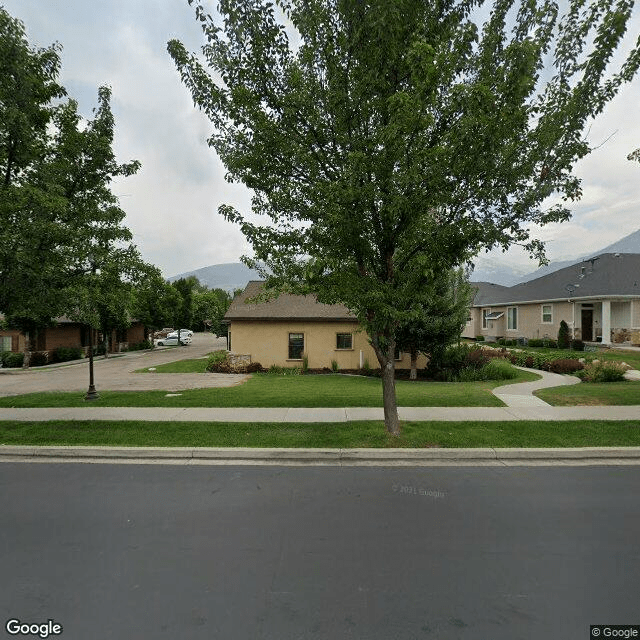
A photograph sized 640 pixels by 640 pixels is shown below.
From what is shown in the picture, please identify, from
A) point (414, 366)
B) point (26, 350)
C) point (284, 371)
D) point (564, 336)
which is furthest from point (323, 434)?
point (26, 350)

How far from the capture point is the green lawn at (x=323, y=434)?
727cm

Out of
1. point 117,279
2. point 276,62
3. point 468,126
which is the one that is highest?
point 276,62

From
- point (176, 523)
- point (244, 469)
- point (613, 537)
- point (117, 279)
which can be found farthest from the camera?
point (117, 279)

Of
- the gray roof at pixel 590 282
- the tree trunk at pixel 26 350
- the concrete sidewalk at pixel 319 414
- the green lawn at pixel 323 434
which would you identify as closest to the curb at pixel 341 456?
the green lawn at pixel 323 434

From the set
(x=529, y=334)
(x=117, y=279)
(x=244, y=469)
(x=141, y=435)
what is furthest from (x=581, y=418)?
(x=529, y=334)

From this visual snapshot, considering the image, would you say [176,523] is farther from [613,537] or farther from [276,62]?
[276,62]

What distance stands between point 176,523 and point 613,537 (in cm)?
490

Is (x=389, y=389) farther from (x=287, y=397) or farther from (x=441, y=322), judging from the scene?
(x=441, y=322)

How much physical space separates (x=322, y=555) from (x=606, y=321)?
2720 cm

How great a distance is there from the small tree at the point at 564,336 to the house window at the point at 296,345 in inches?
708

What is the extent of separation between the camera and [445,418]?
898 cm

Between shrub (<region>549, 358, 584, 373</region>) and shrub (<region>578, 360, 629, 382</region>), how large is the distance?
1.81m

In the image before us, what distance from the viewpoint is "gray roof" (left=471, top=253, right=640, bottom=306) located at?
81.6 feet

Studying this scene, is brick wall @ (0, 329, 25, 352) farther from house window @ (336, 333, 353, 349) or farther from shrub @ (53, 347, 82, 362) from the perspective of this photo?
house window @ (336, 333, 353, 349)
